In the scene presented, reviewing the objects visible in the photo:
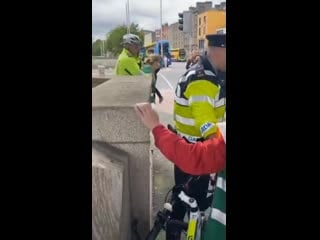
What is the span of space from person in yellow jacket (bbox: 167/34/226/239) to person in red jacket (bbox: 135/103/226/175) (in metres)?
0.04

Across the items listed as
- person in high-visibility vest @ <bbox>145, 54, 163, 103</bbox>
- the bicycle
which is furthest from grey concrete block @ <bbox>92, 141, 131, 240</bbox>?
person in high-visibility vest @ <bbox>145, 54, 163, 103</bbox>

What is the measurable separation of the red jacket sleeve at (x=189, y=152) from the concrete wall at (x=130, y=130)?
0.08m

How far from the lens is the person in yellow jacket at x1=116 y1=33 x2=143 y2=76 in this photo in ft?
7.93

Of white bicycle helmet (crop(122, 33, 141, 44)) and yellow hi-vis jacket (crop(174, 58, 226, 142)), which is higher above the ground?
white bicycle helmet (crop(122, 33, 141, 44))

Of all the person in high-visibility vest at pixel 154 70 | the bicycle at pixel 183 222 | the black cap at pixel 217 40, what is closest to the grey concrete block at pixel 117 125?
the person in high-visibility vest at pixel 154 70

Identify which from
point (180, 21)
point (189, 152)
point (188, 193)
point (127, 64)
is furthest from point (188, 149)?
point (180, 21)

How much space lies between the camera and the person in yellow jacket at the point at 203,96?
2.35 m

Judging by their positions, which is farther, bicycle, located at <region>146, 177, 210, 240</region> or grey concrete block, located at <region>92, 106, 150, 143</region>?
bicycle, located at <region>146, 177, 210, 240</region>

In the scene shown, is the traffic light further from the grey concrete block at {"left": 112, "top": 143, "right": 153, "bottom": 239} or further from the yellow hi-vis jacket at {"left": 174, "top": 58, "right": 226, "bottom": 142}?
the grey concrete block at {"left": 112, "top": 143, "right": 153, "bottom": 239}

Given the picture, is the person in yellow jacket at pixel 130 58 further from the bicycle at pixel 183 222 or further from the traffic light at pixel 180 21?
the bicycle at pixel 183 222

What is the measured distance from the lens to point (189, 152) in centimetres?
240
